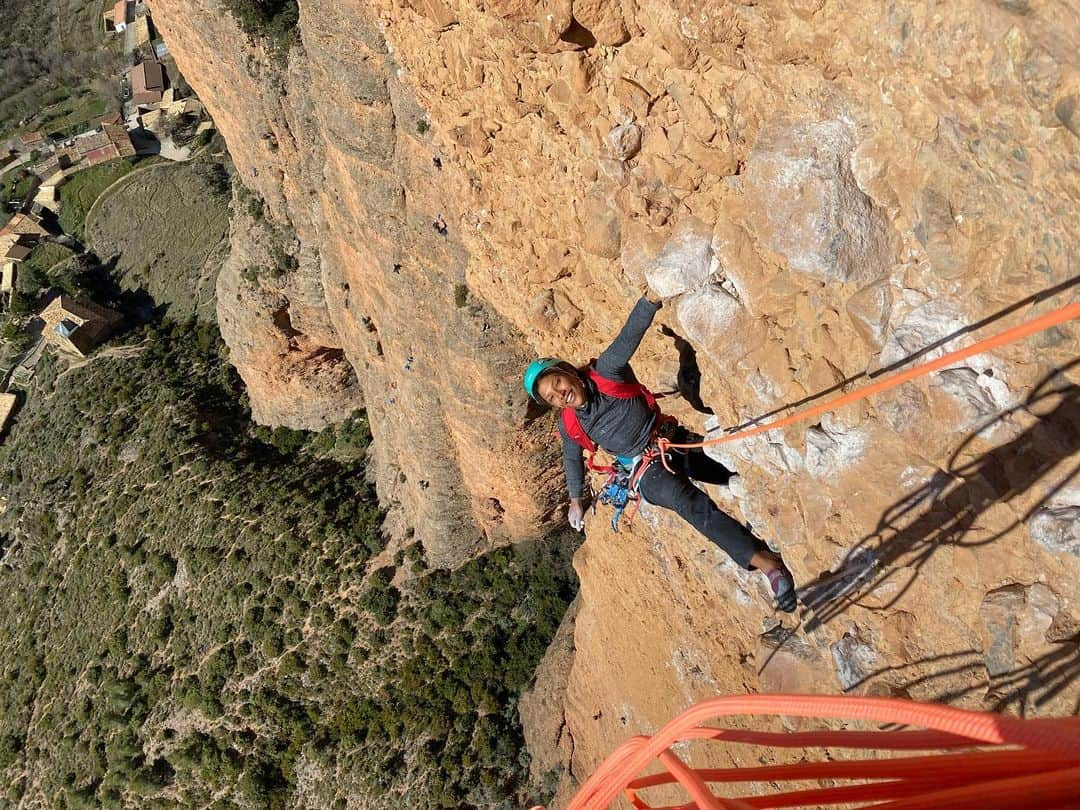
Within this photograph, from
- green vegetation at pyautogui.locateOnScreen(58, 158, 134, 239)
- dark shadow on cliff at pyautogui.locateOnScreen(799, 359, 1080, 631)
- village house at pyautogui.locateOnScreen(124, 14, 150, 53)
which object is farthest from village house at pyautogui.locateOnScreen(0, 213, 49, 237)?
dark shadow on cliff at pyautogui.locateOnScreen(799, 359, 1080, 631)

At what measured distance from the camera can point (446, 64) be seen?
6809 mm

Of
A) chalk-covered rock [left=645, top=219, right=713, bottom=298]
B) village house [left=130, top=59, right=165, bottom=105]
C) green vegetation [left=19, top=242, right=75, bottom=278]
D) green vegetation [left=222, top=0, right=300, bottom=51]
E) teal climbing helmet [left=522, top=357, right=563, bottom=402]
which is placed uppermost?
chalk-covered rock [left=645, top=219, right=713, bottom=298]

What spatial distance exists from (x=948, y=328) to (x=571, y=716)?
11.0m

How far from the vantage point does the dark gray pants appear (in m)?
5.48

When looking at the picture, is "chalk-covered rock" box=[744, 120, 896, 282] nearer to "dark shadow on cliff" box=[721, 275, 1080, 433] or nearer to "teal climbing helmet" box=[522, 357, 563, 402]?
"dark shadow on cliff" box=[721, 275, 1080, 433]

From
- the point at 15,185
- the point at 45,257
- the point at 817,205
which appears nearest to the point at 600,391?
the point at 817,205

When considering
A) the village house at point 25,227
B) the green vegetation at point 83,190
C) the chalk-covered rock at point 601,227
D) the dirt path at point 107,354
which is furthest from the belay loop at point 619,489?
the village house at point 25,227

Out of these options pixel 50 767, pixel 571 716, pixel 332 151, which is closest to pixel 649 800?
pixel 571 716

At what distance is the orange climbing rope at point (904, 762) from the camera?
2.07m

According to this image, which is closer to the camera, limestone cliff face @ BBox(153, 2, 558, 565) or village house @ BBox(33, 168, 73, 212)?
limestone cliff face @ BBox(153, 2, 558, 565)

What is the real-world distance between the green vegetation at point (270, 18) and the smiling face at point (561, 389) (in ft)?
31.9

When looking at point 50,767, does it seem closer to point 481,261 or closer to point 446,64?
point 481,261

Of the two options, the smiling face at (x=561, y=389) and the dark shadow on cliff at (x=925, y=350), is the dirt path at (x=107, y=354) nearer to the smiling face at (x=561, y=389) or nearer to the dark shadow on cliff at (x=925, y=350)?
the smiling face at (x=561, y=389)

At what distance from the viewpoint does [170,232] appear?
31953 millimetres
